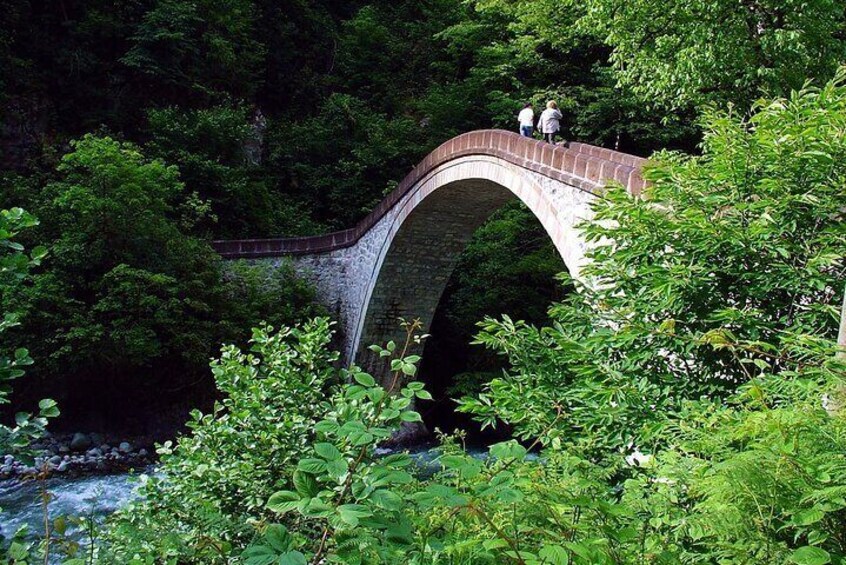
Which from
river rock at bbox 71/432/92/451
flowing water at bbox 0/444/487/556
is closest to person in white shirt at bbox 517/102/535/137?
flowing water at bbox 0/444/487/556

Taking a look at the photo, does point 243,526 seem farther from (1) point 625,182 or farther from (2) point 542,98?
(2) point 542,98

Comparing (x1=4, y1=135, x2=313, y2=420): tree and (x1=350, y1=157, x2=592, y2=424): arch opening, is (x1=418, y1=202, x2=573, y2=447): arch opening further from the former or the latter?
(x1=4, y1=135, x2=313, y2=420): tree

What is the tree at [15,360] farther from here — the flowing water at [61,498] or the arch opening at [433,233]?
the flowing water at [61,498]

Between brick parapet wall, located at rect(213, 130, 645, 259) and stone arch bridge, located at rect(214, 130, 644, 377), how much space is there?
19 mm

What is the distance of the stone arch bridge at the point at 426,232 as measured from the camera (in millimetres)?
7066

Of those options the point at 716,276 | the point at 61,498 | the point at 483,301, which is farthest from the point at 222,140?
the point at 716,276

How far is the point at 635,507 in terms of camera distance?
192cm

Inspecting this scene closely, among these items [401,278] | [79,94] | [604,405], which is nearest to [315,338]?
[604,405]

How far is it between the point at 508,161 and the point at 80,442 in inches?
303

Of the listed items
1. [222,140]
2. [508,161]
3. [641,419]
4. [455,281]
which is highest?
[222,140]

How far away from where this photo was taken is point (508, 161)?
834cm

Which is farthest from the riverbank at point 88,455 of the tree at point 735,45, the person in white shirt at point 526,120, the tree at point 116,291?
the tree at point 735,45

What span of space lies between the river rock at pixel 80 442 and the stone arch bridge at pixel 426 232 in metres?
4.01

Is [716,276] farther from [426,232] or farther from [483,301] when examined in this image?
[483,301]
